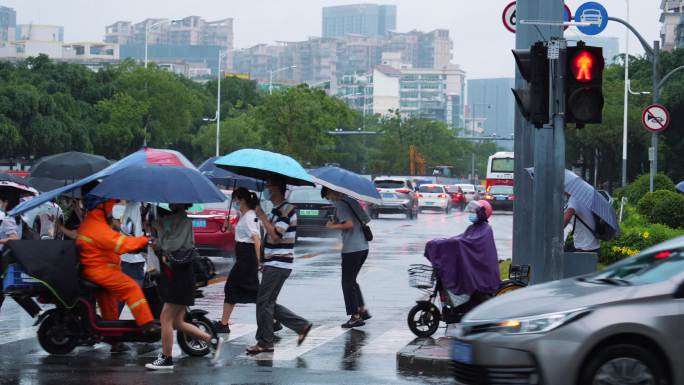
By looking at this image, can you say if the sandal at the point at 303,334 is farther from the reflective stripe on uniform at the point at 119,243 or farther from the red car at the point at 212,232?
the red car at the point at 212,232

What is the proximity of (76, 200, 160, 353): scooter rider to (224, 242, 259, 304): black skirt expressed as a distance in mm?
2060

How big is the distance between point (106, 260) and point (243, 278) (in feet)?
7.86

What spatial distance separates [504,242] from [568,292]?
87.8ft

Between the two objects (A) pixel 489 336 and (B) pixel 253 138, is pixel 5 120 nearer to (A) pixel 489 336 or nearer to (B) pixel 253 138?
(B) pixel 253 138

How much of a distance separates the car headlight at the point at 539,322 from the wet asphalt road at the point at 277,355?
101 inches

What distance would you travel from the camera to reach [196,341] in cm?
1302

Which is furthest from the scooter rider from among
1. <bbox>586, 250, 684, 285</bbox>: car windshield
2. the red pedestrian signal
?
<bbox>586, 250, 684, 285</bbox>: car windshield

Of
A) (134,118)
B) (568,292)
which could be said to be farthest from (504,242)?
(134,118)

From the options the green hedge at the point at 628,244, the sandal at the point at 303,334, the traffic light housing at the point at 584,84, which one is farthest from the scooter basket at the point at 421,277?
the green hedge at the point at 628,244

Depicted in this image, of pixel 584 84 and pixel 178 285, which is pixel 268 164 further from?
pixel 584 84

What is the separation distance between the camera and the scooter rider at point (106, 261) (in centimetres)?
1241

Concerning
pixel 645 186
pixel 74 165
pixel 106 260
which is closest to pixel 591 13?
pixel 74 165

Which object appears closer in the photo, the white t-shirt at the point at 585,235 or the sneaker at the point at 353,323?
the white t-shirt at the point at 585,235

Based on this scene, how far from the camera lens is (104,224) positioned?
Answer: 12.5 meters
